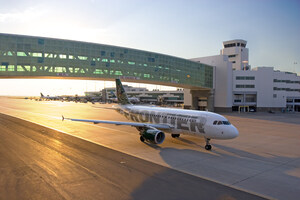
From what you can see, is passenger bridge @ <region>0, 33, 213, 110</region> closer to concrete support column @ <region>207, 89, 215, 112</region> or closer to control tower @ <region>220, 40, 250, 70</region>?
concrete support column @ <region>207, 89, 215, 112</region>

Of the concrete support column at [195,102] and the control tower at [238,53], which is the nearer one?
the concrete support column at [195,102]

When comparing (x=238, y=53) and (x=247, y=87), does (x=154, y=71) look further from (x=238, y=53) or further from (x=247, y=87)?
(x=238, y=53)

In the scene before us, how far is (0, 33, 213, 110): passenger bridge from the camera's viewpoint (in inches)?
1810

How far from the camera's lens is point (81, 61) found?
51969mm

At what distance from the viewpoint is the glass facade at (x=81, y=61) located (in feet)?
151

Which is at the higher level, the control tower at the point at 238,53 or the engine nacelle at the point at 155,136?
the control tower at the point at 238,53

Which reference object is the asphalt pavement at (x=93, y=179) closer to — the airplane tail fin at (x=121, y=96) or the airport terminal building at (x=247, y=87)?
the airplane tail fin at (x=121, y=96)

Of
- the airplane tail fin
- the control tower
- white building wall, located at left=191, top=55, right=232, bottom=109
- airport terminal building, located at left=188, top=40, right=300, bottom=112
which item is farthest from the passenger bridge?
the control tower

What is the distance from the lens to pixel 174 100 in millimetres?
144750

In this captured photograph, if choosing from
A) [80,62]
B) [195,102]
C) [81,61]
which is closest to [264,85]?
[195,102]

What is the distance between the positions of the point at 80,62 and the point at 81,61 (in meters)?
0.39

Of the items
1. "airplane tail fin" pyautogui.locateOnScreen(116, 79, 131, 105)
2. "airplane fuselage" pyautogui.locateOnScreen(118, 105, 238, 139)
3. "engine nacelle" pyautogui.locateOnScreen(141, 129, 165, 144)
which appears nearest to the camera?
"airplane fuselage" pyautogui.locateOnScreen(118, 105, 238, 139)

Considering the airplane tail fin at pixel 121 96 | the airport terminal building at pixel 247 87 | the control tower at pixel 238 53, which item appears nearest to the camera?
the airplane tail fin at pixel 121 96

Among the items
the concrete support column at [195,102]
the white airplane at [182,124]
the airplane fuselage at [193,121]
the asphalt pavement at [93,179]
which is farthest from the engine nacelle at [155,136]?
the concrete support column at [195,102]
